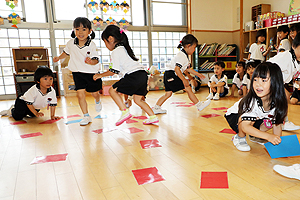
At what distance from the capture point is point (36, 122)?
8.70 feet

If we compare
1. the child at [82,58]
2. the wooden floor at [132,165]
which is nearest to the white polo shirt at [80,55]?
the child at [82,58]

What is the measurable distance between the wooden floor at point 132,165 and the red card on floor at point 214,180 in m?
0.03

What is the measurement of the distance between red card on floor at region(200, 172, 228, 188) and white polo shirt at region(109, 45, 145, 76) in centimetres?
124

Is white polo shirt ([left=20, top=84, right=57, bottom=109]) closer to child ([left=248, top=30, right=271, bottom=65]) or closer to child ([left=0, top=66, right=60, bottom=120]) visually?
child ([left=0, top=66, right=60, bottom=120])

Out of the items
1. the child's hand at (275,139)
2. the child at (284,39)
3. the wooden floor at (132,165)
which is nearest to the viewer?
the wooden floor at (132,165)

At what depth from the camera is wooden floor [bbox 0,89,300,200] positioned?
102 cm

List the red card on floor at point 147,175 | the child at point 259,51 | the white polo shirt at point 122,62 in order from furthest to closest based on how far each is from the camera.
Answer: the child at point 259,51 < the white polo shirt at point 122,62 < the red card on floor at point 147,175

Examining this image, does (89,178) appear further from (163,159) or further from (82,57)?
(82,57)

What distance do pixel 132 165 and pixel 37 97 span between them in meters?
1.77

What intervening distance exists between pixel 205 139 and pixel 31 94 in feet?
6.47

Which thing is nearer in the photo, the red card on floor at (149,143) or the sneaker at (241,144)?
the sneaker at (241,144)

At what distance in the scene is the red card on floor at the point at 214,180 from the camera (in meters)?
1.06

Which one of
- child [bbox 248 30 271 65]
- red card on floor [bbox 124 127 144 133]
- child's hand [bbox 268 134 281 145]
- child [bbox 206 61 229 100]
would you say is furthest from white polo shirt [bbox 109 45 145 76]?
child [bbox 248 30 271 65]

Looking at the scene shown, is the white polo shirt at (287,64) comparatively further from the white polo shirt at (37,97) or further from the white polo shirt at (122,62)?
the white polo shirt at (37,97)
